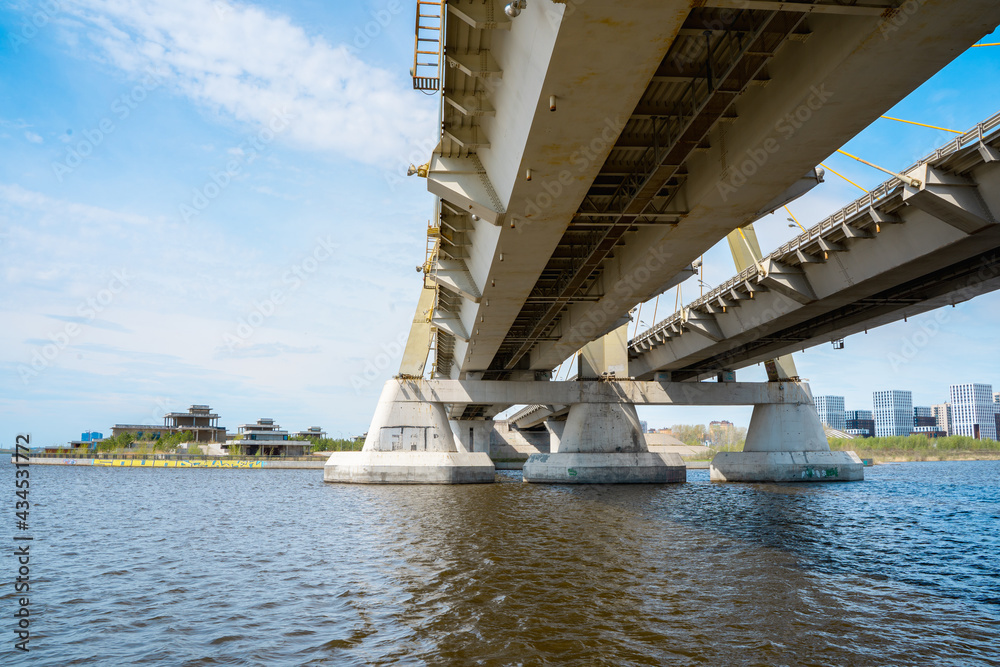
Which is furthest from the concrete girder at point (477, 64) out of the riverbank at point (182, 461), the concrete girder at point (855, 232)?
the riverbank at point (182, 461)

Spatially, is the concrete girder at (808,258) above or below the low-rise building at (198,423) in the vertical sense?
above

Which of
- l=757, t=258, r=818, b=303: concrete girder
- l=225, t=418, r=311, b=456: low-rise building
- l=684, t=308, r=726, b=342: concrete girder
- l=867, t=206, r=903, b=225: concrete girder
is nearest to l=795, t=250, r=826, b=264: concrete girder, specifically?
l=757, t=258, r=818, b=303: concrete girder

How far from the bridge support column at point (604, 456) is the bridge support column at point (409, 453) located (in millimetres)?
4837

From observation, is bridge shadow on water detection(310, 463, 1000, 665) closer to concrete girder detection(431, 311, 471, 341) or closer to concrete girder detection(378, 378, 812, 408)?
concrete girder detection(431, 311, 471, 341)

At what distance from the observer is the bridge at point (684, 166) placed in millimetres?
10289

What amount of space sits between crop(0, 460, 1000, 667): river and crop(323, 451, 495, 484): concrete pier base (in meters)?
16.7

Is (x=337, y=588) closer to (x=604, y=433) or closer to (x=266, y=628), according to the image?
(x=266, y=628)

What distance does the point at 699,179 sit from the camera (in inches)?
677

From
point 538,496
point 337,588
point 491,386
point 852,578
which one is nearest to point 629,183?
point 852,578

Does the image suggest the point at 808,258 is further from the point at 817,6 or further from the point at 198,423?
the point at 198,423

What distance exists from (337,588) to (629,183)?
13.3 m

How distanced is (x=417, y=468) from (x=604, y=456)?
1233 centimetres

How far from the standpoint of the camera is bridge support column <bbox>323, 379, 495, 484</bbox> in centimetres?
4209

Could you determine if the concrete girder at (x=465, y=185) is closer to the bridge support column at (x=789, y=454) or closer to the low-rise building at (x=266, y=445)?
the bridge support column at (x=789, y=454)
